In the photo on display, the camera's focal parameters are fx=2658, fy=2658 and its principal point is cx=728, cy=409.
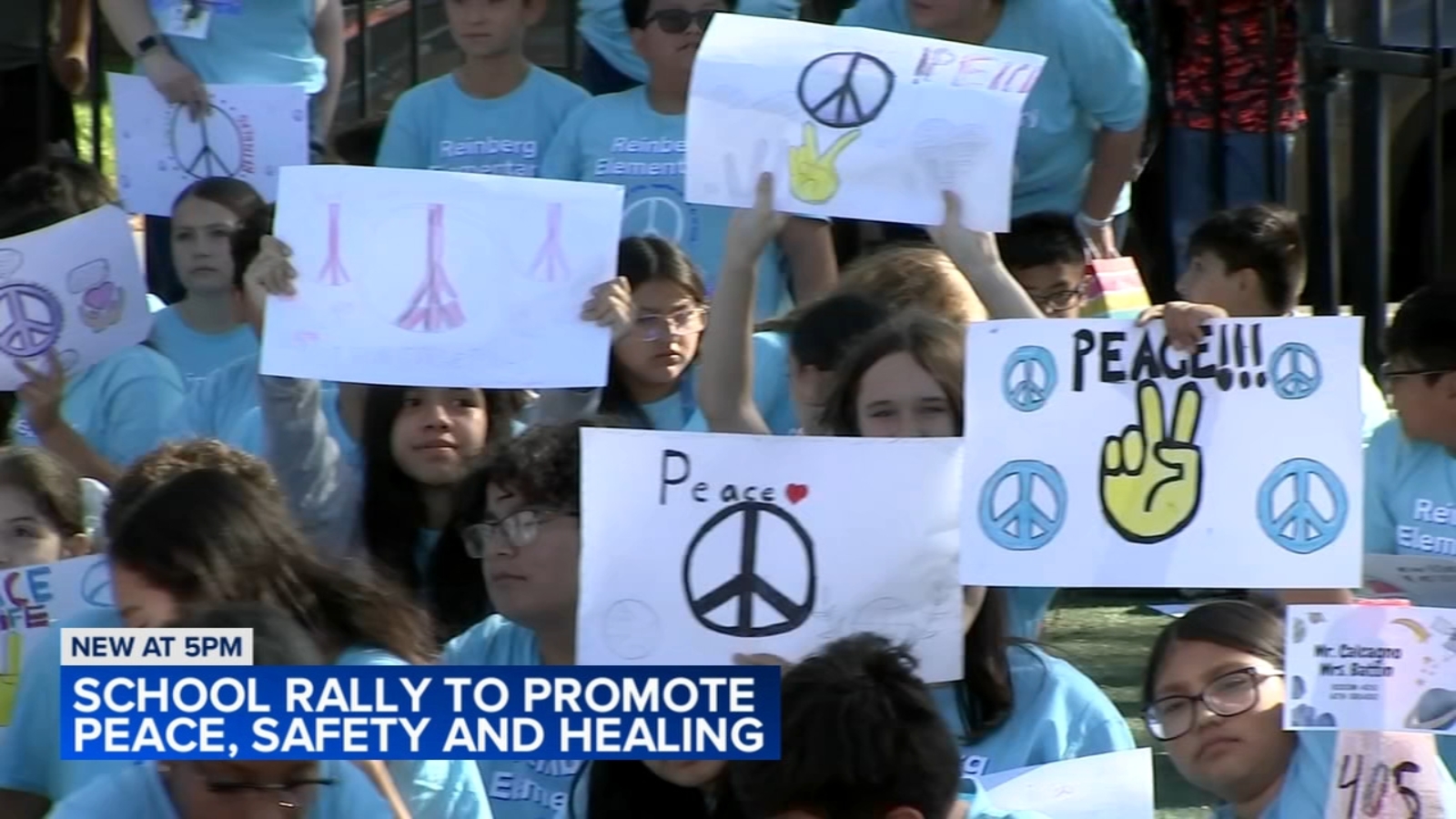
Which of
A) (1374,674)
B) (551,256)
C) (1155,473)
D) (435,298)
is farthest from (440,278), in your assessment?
(1374,674)

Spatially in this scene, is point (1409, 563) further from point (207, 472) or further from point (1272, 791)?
point (207, 472)

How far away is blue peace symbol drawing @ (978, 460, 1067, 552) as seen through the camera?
3.91m

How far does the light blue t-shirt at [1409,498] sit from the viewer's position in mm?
4656

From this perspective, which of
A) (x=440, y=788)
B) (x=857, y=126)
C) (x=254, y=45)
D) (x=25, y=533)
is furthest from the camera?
(x=254, y=45)

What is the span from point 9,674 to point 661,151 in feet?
7.17

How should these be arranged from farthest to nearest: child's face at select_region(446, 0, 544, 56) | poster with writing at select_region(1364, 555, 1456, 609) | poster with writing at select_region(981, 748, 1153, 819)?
child's face at select_region(446, 0, 544, 56) → poster with writing at select_region(1364, 555, 1456, 609) → poster with writing at select_region(981, 748, 1153, 819)

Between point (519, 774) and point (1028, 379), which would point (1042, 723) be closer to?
point (1028, 379)

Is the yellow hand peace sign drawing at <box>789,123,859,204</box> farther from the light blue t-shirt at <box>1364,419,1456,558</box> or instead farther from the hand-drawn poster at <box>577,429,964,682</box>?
the light blue t-shirt at <box>1364,419,1456,558</box>

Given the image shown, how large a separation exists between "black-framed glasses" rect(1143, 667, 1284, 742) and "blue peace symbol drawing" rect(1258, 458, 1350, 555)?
281 millimetres

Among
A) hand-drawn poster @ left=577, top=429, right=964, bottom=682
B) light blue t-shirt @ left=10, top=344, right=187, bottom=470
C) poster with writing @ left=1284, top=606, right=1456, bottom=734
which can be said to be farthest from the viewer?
light blue t-shirt @ left=10, top=344, right=187, bottom=470

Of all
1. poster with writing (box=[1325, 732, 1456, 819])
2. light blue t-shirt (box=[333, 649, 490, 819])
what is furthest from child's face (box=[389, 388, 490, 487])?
poster with writing (box=[1325, 732, 1456, 819])

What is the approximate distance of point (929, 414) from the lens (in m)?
4.08

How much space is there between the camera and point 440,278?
15.4 ft

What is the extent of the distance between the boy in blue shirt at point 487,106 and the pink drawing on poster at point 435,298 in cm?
139
